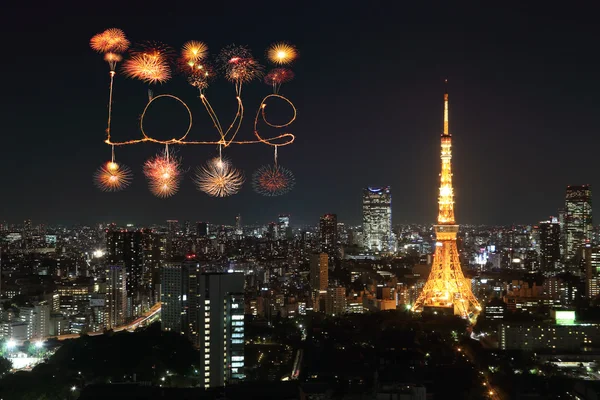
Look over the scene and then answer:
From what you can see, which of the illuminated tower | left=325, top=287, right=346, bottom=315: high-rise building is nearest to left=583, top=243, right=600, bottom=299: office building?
the illuminated tower

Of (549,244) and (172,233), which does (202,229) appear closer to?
(172,233)

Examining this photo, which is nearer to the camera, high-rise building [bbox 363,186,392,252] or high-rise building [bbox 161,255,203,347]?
high-rise building [bbox 161,255,203,347]

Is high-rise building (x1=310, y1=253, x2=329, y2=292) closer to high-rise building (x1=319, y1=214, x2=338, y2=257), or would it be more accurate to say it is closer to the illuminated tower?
the illuminated tower

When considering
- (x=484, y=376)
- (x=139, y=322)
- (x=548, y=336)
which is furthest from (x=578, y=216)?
(x=484, y=376)

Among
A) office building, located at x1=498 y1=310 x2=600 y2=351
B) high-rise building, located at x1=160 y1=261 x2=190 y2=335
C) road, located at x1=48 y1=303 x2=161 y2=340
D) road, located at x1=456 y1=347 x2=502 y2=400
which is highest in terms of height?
high-rise building, located at x1=160 y1=261 x2=190 y2=335

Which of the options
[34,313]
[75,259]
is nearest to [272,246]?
[75,259]

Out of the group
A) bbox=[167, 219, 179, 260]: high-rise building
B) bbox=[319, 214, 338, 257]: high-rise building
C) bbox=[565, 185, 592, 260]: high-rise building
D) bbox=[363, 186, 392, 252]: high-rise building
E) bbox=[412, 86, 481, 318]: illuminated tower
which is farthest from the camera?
bbox=[363, 186, 392, 252]: high-rise building
